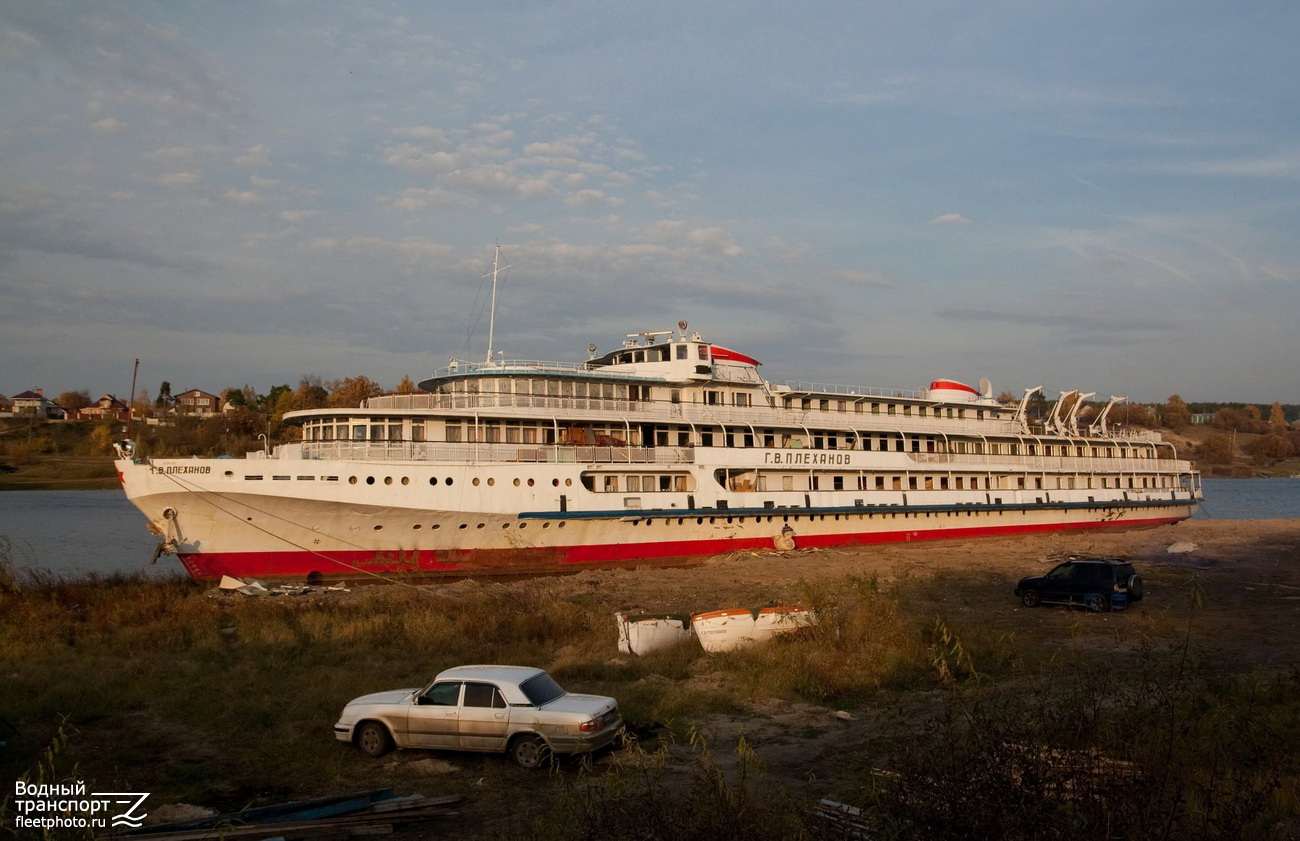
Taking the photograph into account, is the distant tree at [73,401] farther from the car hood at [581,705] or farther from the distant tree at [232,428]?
the car hood at [581,705]

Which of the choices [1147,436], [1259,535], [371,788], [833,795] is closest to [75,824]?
[371,788]

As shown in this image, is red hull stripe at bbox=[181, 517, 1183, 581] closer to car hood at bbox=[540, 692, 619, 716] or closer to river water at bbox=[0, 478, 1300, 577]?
river water at bbox=[0, 478, 1300, 577]

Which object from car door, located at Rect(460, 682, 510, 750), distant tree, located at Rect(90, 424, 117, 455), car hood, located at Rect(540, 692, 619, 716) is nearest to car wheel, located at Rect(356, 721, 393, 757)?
car door, located at Rect(460, 682, 510, 750)

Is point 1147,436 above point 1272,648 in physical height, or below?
above

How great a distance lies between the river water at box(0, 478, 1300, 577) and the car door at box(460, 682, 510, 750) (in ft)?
56.1

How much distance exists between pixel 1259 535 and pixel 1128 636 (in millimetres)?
30478

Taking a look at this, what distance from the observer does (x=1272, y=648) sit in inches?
603

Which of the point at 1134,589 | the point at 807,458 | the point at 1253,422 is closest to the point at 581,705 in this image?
the point at 1134,589

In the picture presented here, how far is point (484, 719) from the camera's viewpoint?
390 inches

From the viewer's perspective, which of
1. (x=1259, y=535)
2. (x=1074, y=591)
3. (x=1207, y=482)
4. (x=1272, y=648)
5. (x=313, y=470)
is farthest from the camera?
(x=1207, y=482)

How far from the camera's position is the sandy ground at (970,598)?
33.6 ft

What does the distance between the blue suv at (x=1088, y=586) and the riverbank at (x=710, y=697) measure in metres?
0.41

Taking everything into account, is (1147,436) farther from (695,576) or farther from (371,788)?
(371,788)

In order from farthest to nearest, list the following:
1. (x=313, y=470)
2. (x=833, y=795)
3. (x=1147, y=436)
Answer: (x=1147, y=436) → (x=313, y=470) → (x=833, y=795)
